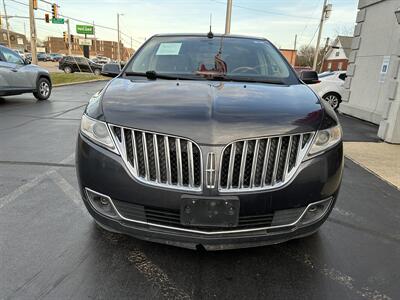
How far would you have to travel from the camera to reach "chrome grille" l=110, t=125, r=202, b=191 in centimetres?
206

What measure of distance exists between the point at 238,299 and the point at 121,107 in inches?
56.8

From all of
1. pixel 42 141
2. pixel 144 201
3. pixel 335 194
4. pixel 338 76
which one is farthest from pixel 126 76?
pixel 338 76

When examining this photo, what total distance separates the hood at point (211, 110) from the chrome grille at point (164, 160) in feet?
0.18

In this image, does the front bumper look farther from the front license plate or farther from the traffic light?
the traffic light

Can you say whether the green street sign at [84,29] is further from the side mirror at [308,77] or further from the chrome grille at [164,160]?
the chrome grille at [164,160]

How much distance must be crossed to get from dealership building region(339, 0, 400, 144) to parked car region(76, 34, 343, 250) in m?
5.98

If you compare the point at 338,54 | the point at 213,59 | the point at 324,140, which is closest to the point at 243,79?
the point at 213,59

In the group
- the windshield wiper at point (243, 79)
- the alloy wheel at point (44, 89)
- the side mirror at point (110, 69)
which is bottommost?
the alloy wheel at point (44, 89)

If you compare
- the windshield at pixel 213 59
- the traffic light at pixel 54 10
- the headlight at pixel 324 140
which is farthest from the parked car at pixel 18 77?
the traffic light at pixel 54 10

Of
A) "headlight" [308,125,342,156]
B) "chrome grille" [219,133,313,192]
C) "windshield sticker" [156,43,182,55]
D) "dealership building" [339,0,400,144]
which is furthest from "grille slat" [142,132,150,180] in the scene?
"dealership building" [339,0,400,144]

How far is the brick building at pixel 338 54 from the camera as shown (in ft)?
193

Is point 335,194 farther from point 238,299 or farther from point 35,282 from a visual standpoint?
point 35,282

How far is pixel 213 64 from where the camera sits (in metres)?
3.49

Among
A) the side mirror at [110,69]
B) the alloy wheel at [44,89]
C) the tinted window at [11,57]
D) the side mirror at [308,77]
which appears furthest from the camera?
the alloy wheel at [44,89]
